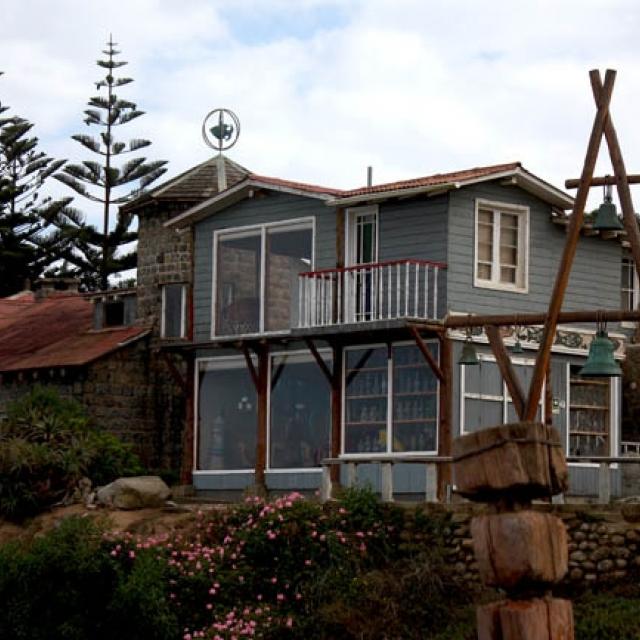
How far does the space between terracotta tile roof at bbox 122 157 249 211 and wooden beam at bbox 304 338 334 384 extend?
5476 mm

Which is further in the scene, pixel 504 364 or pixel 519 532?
pixel 504 364

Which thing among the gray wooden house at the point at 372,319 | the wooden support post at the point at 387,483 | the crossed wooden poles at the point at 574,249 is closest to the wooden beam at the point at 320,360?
the gray wooden house at the point at 372,319

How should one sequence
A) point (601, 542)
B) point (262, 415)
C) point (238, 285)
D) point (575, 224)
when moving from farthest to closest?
point (238, 285)
point (262, 415)
point (601, 542)
point (575, 224)

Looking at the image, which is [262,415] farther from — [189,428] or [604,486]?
[604,486]

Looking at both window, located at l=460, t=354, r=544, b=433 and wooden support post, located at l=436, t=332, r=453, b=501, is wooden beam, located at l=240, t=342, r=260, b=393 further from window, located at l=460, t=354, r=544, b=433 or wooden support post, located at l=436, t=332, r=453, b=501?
window, located at l=460, t=354, r=544, b=433

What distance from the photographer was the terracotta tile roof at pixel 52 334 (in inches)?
1201

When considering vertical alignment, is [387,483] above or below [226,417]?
below

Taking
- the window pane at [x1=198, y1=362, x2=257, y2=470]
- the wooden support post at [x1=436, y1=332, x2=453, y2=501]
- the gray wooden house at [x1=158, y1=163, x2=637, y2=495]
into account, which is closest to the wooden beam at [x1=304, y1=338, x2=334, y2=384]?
the gray wooden house at [x1=158, y1=163, x2=637, y2=495]

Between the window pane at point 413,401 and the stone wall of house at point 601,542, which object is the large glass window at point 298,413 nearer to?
the window pane at point 413,401

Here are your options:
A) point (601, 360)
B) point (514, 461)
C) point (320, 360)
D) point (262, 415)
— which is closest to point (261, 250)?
point (320, 360)

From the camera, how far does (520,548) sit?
689 cm

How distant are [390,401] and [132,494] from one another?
13.4 ft

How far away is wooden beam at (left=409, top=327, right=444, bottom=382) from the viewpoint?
24828mm

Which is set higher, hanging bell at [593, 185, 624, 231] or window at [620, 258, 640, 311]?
window at [620, 258, 640, 311]
